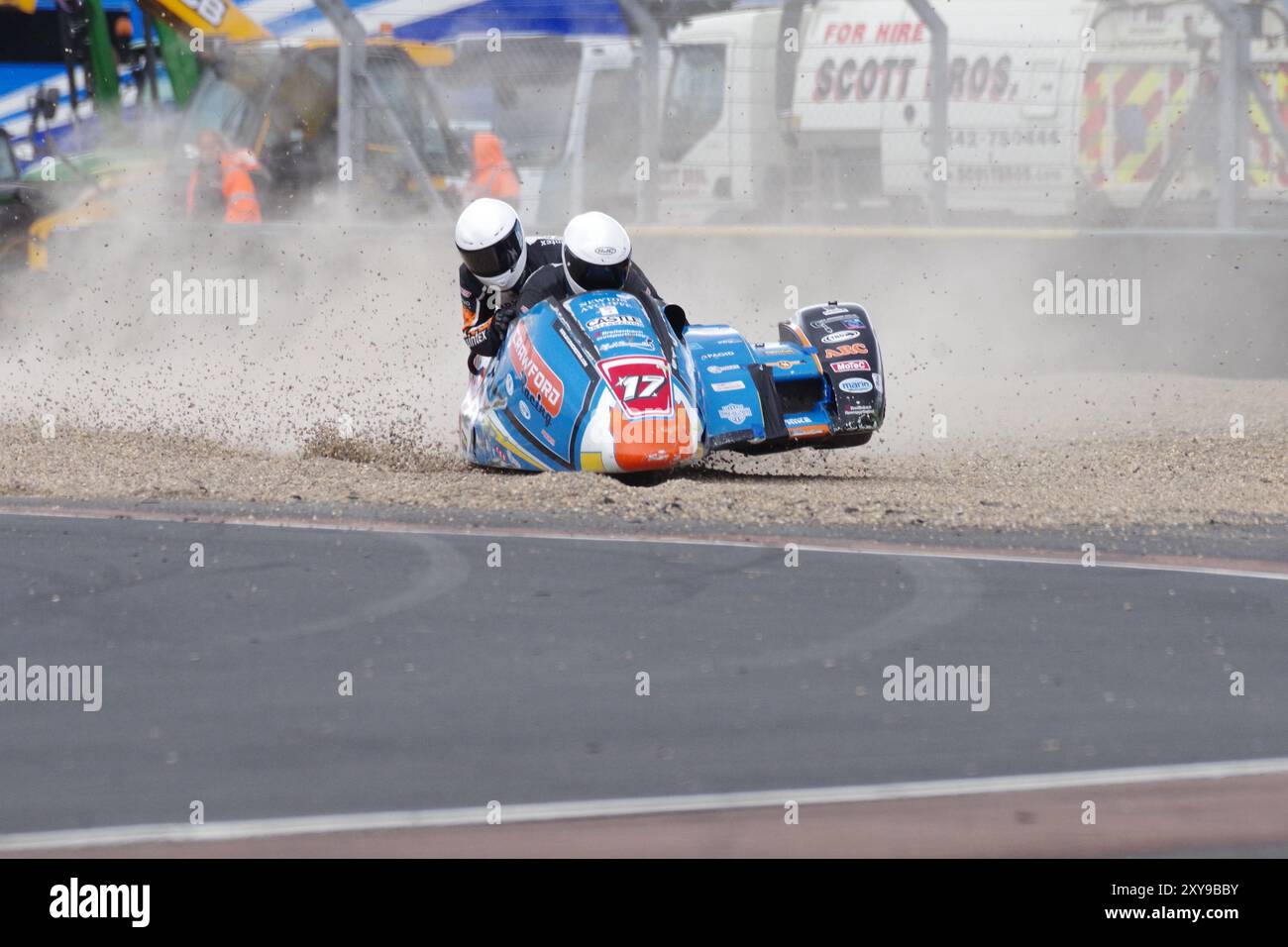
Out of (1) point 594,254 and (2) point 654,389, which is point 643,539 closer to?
(2) point 654,389

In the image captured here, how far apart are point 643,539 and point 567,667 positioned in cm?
205

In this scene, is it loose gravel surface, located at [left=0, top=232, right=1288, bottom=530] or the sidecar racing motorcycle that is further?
loose gravel surface, located at [left=0, top=232, right=1288, bottom=530]

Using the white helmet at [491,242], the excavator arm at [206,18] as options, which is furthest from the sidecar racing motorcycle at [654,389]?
the excavator arm at [206,18]

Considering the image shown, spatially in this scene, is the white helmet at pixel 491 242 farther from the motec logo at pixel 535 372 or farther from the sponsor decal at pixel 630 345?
the sponsor decal at pixel 630 345

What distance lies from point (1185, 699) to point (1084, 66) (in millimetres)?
11420

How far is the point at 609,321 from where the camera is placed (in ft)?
28.0

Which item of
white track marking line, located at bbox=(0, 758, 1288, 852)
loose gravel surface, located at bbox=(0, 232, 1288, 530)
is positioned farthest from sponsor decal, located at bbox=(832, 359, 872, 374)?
white track marking line, located at bbox=(0, 758, 1288, 852)

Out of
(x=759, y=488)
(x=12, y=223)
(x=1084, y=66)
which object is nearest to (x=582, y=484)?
(x=759, y=488)

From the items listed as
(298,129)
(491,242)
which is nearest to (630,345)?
(491,242)

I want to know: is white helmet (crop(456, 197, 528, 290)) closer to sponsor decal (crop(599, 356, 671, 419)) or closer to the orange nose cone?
sponsor decal (crop(599, 356, 671, 419))

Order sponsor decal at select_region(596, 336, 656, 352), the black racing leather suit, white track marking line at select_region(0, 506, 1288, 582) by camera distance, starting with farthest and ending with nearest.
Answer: the black racing leather suit
sponsor decal at select_region(596, 336, 656, 352)
white track marking line at select_region(0, 506, 1288, 582)

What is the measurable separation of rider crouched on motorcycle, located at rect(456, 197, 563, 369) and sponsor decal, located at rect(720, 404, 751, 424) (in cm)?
117

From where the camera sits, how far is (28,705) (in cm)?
511

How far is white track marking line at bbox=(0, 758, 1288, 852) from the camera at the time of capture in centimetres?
395
